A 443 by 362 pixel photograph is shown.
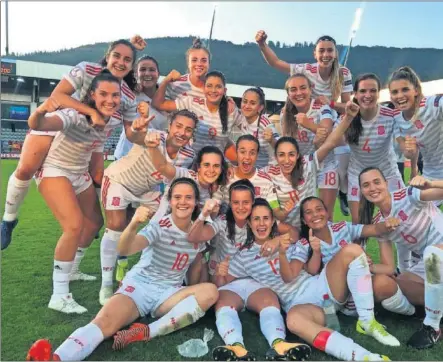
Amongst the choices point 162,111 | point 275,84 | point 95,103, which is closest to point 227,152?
point 162,111

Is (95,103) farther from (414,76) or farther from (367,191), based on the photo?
(414,76)

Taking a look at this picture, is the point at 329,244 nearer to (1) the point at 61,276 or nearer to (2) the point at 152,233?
(2) the point at 152,233

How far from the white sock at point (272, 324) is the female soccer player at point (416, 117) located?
1.70m

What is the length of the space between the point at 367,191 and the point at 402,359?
122cm

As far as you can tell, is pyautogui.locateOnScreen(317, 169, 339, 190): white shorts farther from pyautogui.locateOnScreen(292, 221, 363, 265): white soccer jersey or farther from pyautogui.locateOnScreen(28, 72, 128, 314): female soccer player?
pyautogui.locateOnScreen(28, 72, 128, 314): female soccer player

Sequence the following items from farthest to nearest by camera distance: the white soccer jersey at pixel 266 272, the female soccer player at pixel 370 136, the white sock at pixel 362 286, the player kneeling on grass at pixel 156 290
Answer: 1. the female soccer player at pixel 370 136
2. the white soccer jersey at pixel 266 272
3. the white sock at pixel 362 286
4. the player kneeling on grass at pixel 156 290

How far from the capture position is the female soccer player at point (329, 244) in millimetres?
3074

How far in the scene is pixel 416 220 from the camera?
3.23 m

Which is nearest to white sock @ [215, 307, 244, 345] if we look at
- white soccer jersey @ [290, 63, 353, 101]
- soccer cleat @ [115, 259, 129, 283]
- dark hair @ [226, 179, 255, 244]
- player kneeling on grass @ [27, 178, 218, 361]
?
player kneeling on grass @ [27, 178, 218, 361]

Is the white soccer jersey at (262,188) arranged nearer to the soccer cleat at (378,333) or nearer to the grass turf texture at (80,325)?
the grass turf texture at (80,325)

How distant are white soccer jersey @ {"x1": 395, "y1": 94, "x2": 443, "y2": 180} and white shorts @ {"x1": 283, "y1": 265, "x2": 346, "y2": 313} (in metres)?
1.60

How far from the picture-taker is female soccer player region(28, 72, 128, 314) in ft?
11.0

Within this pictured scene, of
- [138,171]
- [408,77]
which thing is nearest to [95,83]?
[138,171]

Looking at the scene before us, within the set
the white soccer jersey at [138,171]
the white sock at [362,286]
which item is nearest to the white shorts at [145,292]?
the white soccer jersey at [138,171]
